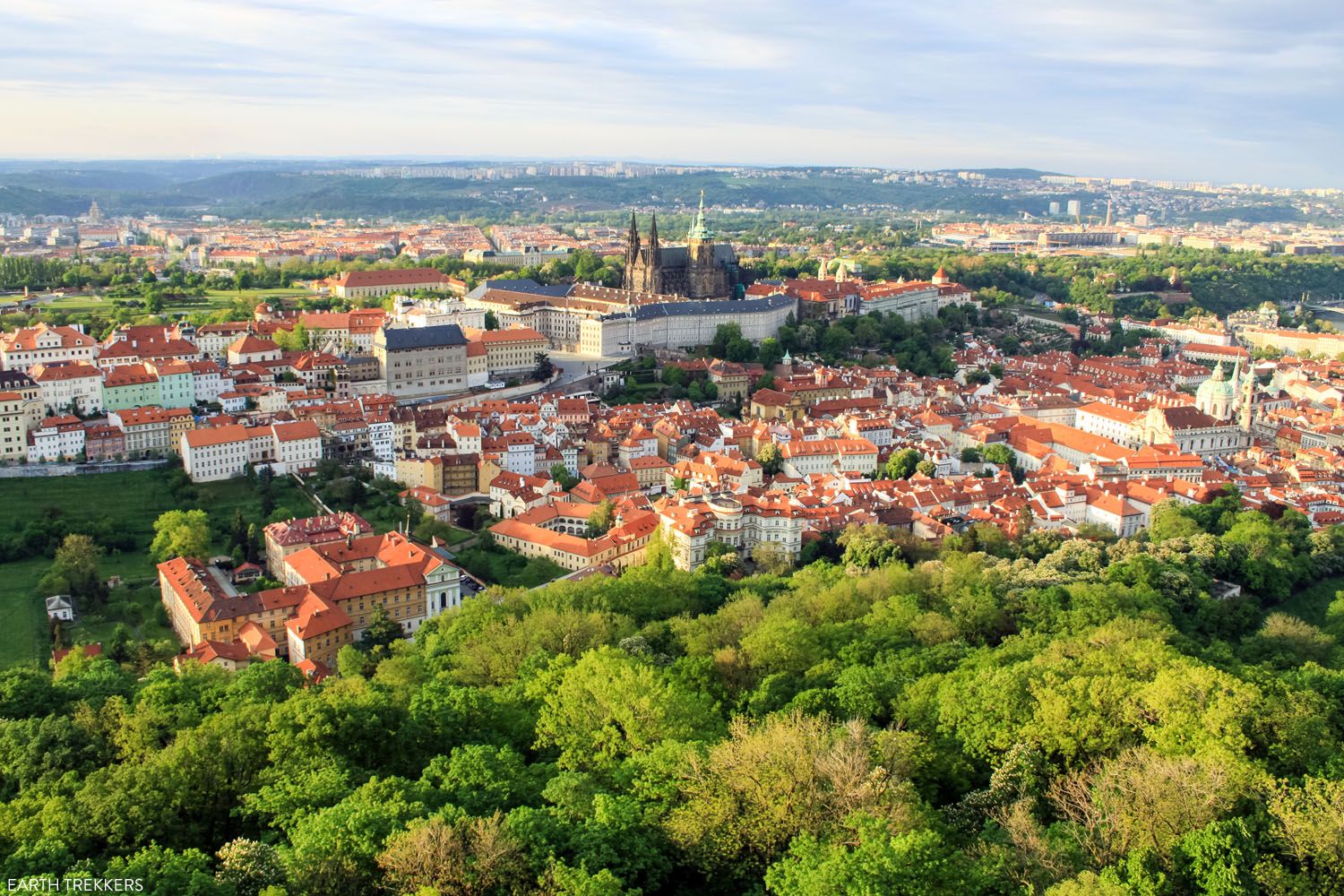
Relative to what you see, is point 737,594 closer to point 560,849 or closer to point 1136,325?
point 560,849

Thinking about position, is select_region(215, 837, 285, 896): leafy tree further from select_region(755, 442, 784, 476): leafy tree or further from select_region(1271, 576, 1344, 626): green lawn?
select_region(755, 442, 784, 476): leafy tree

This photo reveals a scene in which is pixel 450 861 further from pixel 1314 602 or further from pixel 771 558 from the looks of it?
pixel 1314 602

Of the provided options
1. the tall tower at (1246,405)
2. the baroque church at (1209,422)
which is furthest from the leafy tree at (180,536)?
the tall tower at (1246,405)

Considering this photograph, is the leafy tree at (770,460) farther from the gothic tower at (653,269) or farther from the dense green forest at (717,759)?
the gothic tower at (653,269)

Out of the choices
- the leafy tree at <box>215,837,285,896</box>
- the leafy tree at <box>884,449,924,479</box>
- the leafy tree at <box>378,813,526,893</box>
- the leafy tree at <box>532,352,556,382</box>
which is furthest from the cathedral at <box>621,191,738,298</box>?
the leafy tree at <box>378,813,526,893</box>

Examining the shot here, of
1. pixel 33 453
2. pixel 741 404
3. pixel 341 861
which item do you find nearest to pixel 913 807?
pixel 341 861
